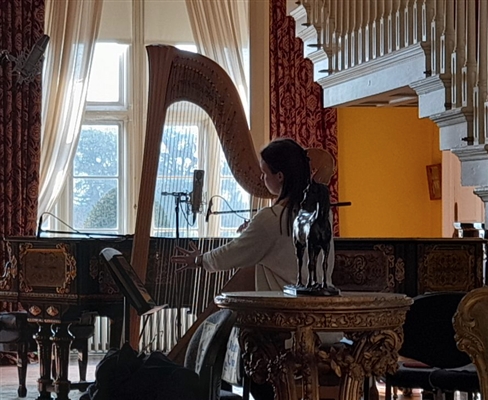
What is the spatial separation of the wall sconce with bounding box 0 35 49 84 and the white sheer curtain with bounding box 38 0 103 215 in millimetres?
229

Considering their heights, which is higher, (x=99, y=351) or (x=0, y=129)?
(x=0, y=129)

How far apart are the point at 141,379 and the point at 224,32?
18.9 ft

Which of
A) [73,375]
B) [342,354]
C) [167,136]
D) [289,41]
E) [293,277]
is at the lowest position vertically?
[73,375]

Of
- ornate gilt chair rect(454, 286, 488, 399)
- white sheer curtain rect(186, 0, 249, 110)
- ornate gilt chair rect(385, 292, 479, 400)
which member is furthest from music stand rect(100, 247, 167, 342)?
white sheer curtain rect(186, 0, 249, 110)

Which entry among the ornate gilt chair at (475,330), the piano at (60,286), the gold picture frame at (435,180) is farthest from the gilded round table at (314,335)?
the gold picture frame at (435,180)

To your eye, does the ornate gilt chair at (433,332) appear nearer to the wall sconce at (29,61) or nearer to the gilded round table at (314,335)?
the gilded round table at (314,335)

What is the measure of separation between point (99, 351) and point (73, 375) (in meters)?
0.91

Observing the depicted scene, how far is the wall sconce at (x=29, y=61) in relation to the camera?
729cm

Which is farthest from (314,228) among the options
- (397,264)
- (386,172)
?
(386,172)

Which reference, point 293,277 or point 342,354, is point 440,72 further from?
point 342,354

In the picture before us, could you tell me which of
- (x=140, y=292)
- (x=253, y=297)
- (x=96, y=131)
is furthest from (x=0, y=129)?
(x=253, y=297)

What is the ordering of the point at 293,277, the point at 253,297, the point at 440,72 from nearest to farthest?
the point at 253,297, the point at 293,277, the point at 440,72

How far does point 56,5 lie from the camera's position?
8180 mm

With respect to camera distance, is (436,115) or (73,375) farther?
(73,375)
